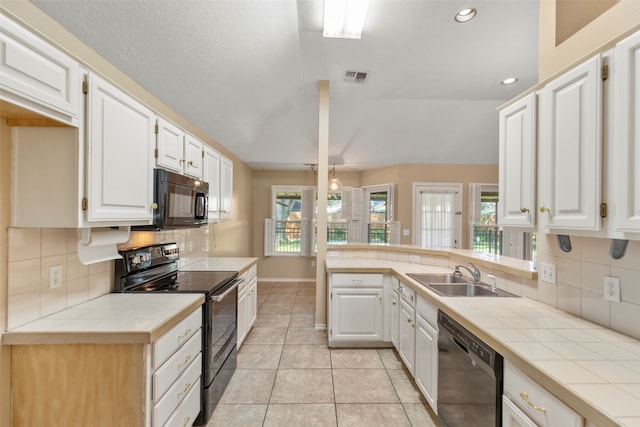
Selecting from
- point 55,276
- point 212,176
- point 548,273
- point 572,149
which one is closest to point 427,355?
point 548,273

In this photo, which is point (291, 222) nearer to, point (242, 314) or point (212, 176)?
point (212, 176)

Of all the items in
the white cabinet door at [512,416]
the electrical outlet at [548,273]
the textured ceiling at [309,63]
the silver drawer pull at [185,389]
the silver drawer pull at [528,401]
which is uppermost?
the textured ceiling at [309,63]

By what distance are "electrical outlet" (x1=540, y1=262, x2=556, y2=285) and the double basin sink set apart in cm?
26

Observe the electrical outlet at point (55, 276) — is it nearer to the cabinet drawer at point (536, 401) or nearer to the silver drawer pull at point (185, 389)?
the silver drawer pull at point (185, 389)

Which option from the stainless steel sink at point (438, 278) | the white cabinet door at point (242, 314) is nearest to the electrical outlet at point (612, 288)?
the stainless steel sink at point (438, 278)

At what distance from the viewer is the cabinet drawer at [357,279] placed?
2.82 meters

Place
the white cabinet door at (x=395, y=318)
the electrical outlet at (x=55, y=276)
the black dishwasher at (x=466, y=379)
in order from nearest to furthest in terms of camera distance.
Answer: the black dishwasher at (x=466, y=379) → the electrical outlet at (x=55, y=276) → the white cabinet door at (x=395, y=318)

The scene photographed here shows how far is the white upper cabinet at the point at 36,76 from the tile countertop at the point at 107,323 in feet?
3.07

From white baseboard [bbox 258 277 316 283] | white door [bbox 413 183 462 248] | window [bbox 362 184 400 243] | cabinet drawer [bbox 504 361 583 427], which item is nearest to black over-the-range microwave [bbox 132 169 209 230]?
cabinet drawer [bbox 504 361 583 427]

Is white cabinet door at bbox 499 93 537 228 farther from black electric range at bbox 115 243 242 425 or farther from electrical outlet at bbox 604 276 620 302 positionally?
black electric range at bbox 115 243 242 425

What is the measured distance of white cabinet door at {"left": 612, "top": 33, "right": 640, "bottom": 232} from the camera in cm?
98

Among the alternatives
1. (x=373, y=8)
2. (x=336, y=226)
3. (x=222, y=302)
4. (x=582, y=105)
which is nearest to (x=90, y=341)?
(x=222, y=302)

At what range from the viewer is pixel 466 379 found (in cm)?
145

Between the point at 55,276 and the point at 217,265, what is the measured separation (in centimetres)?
149
